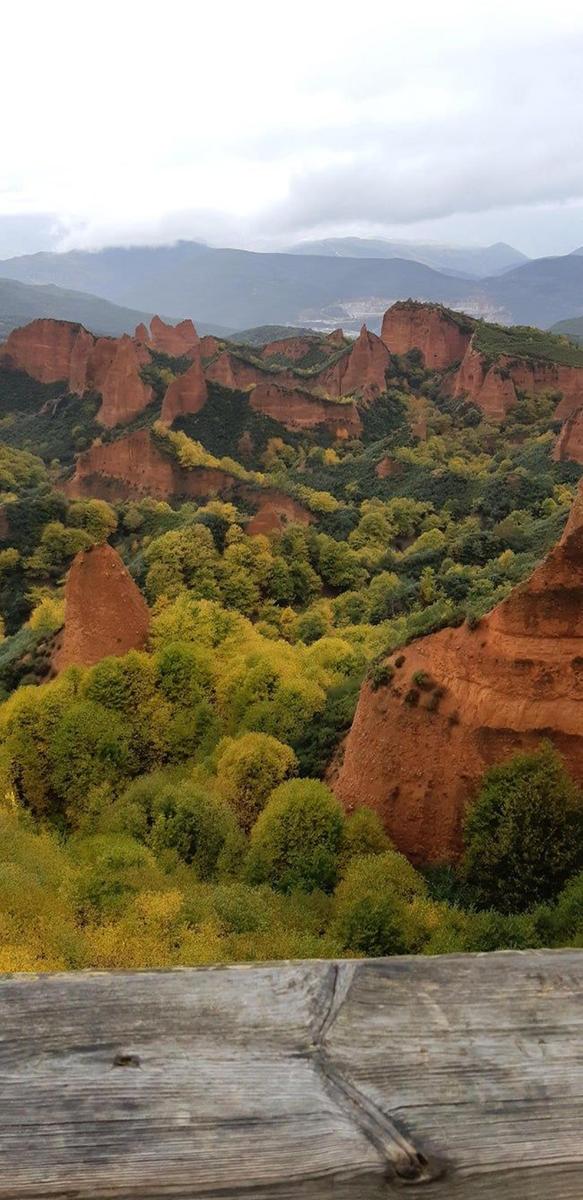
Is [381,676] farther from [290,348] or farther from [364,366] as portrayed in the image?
[290,348]

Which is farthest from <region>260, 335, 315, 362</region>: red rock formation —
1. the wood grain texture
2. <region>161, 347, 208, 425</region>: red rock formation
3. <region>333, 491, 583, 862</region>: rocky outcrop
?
the wood grain texture

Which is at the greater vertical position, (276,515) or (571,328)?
(571,328)

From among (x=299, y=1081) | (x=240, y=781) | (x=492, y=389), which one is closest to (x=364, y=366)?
(x=492, y=389)

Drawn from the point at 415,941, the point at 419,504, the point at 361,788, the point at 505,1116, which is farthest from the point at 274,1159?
the point at 419,504

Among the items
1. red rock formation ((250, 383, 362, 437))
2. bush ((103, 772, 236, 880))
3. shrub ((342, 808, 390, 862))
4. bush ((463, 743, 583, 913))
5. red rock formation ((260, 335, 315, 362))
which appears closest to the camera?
bush ((463, 743, 583, 913))

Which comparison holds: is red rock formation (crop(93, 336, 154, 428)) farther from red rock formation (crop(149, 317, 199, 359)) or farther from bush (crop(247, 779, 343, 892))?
bush (crop(247, 779, 343, 892))

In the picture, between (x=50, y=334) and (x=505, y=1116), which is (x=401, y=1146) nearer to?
(x=505, y=1116)

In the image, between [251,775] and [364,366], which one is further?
[364,366]
